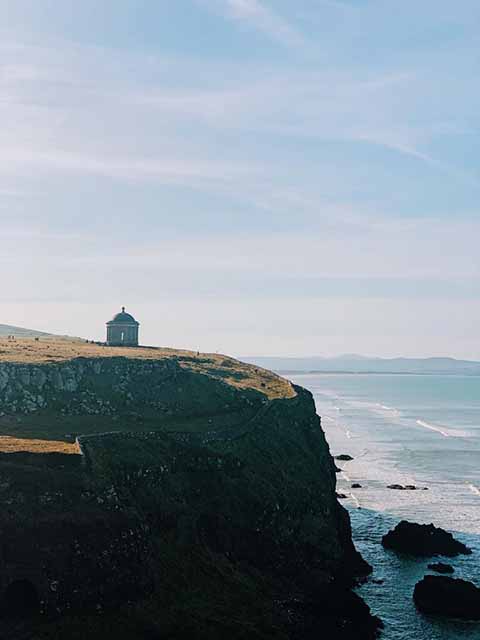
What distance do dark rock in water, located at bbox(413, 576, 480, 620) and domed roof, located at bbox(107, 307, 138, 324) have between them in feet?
201

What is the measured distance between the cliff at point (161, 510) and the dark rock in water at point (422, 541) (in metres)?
5.06

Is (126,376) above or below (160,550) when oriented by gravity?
above

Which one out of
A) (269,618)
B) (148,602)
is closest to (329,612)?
(269,618)

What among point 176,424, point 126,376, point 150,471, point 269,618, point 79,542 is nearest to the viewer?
point 79,542

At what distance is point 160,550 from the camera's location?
1977 inches

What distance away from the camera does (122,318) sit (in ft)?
347

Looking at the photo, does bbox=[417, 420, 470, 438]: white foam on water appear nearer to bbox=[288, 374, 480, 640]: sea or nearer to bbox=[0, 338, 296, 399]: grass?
bbox=[288, 374, 480, 640]: sea

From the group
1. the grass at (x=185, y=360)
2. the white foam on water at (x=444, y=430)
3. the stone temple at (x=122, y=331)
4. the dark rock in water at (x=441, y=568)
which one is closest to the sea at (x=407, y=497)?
the white foam on water at (x=444, y=430)

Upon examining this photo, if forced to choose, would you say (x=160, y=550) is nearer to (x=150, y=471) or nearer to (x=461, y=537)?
(x=150, y=471)

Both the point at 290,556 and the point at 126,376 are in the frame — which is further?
the point at 126,376

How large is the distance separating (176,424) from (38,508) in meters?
23.7

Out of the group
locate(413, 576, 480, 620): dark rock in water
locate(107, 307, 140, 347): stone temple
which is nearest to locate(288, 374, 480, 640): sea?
locate(413, 576, 480, 620): dark rock in water

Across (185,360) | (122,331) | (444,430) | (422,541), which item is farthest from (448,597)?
(444,430)

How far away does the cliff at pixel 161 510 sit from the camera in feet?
144
